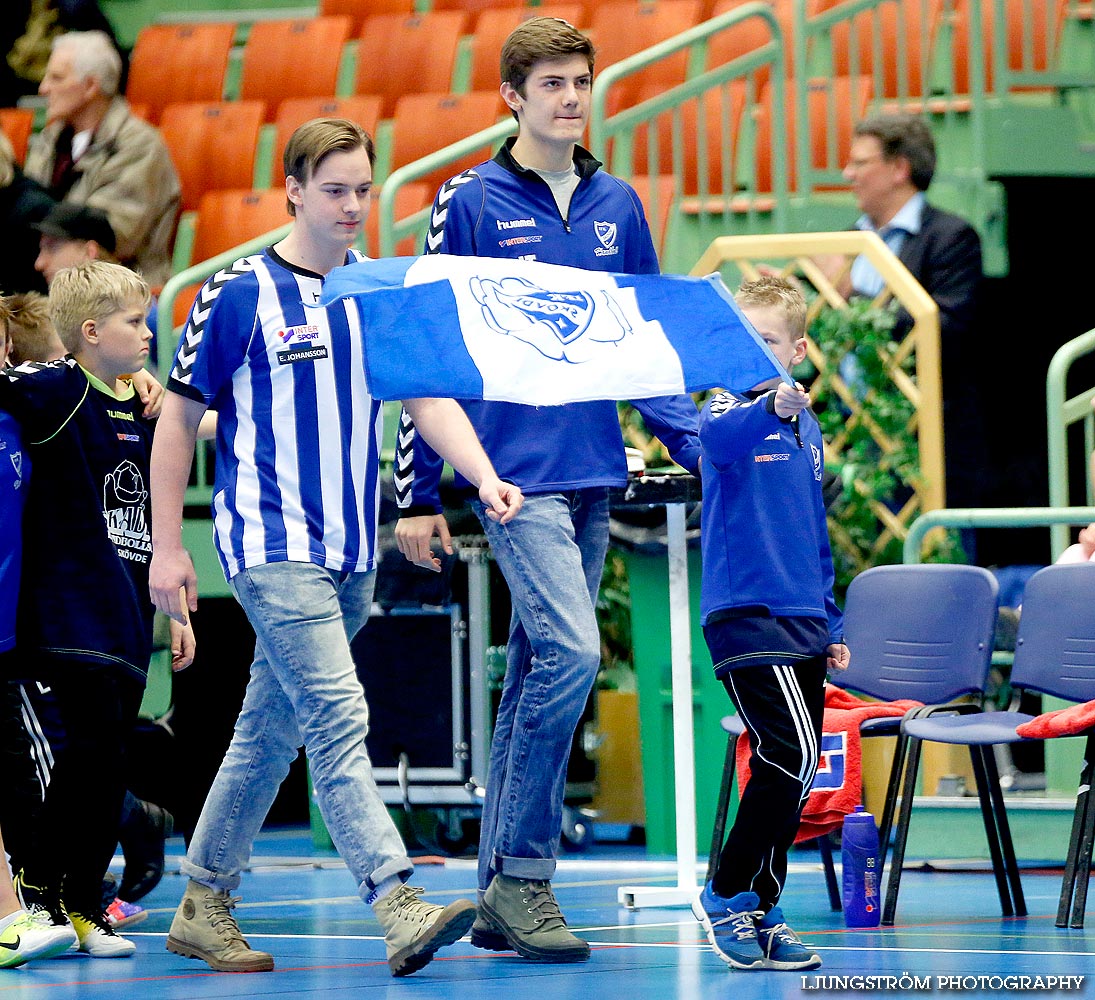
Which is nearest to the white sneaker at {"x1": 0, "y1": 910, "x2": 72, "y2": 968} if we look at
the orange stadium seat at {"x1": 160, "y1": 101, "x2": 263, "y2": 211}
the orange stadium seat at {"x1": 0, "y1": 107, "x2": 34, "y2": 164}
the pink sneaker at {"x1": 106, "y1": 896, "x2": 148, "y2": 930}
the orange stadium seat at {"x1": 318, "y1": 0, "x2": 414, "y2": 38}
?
the pink sneaker at {"x1": 106, "y1": 896, "x2": 148, "y2": 930}

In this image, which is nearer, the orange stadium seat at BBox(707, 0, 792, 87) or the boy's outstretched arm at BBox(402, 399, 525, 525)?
the boy's outstretched arm at BBox(402, 399, 525, 525)

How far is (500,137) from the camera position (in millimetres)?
9109

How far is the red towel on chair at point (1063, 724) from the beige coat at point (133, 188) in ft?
17.8

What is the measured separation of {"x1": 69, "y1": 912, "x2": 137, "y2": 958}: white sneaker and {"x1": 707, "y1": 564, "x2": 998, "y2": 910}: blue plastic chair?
175cm

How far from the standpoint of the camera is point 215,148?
11461 millimetres

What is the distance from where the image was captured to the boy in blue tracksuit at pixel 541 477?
172 inches

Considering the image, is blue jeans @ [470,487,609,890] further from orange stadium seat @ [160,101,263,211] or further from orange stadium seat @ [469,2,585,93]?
orange stadium seat @ [160,101,263,211]

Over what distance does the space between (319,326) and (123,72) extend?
8.81m

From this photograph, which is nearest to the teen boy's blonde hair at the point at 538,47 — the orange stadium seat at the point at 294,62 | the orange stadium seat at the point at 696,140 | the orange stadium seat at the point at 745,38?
the orange stadium seat at the point at 696,140

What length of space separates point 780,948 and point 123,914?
197 cm

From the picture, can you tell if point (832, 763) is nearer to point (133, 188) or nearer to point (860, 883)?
point (860, 883)

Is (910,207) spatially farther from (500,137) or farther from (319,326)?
(319,326)

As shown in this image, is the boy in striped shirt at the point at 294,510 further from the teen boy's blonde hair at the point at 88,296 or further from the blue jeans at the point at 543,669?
the teen boy's blonde hair at the point at 88,296

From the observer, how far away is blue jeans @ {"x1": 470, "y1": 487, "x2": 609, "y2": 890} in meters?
4.34
